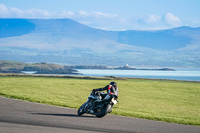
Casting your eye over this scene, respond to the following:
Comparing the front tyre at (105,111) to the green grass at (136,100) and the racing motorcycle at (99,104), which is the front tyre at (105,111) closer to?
the racing motorcycle at (99,104)

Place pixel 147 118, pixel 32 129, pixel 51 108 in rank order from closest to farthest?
pixel 32 129, pixel 147 118, pixel 51 108

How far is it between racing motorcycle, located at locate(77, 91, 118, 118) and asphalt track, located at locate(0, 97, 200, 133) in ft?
0.92

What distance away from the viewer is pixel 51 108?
792 inches

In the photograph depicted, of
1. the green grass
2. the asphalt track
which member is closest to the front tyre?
the asphalt track

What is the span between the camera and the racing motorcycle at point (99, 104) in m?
17.2

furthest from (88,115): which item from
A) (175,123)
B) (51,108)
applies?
(175,123)

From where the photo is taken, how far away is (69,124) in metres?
15.6

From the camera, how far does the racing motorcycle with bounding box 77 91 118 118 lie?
56.4 feet

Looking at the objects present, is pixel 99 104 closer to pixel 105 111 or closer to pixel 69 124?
pixel 105 111

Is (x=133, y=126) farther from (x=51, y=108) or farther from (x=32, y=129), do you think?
(x=51, y=108)

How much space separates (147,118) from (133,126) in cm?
318

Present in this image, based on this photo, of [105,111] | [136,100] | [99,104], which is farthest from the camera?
[136,100]

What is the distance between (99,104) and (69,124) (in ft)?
8.54

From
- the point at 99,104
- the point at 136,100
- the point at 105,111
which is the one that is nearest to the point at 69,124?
the point at 105,111
